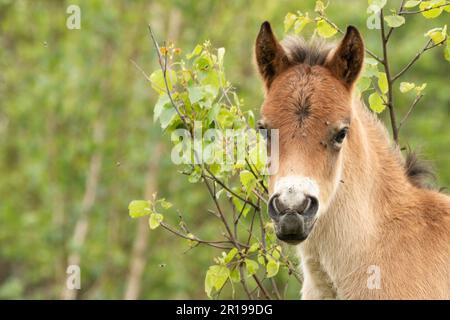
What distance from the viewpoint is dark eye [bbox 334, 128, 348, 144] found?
233 inches

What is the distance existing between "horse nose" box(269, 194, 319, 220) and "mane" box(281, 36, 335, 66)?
1.25 meters

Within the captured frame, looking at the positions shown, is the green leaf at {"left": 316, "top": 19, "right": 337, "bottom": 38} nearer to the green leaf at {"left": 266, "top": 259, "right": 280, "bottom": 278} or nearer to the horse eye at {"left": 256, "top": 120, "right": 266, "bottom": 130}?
the horse eye at {"left": 256, "top": 120, "right": 266, "bottom": 130}

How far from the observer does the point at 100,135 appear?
17.0m

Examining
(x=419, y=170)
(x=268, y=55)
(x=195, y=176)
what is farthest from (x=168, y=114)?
(x=419, y=170)

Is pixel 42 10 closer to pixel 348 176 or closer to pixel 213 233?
pixel 213 233

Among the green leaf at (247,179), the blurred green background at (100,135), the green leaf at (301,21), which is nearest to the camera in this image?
the green leaf at (247,179)

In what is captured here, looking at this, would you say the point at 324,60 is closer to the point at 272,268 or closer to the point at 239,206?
the point at 239,206

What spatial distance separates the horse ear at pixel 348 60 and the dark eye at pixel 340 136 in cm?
46

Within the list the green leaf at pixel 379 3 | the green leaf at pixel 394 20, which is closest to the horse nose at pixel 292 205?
the green leaf at pixel 379 3

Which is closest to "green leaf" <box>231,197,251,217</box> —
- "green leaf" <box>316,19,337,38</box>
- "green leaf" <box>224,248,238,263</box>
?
"green leaf" <box>224,248,238,263</box>

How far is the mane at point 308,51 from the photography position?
630cm

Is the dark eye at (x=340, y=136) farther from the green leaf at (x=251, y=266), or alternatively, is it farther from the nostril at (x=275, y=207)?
the green leaf at (x=251, y=266)

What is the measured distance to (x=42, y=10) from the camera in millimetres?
17062
